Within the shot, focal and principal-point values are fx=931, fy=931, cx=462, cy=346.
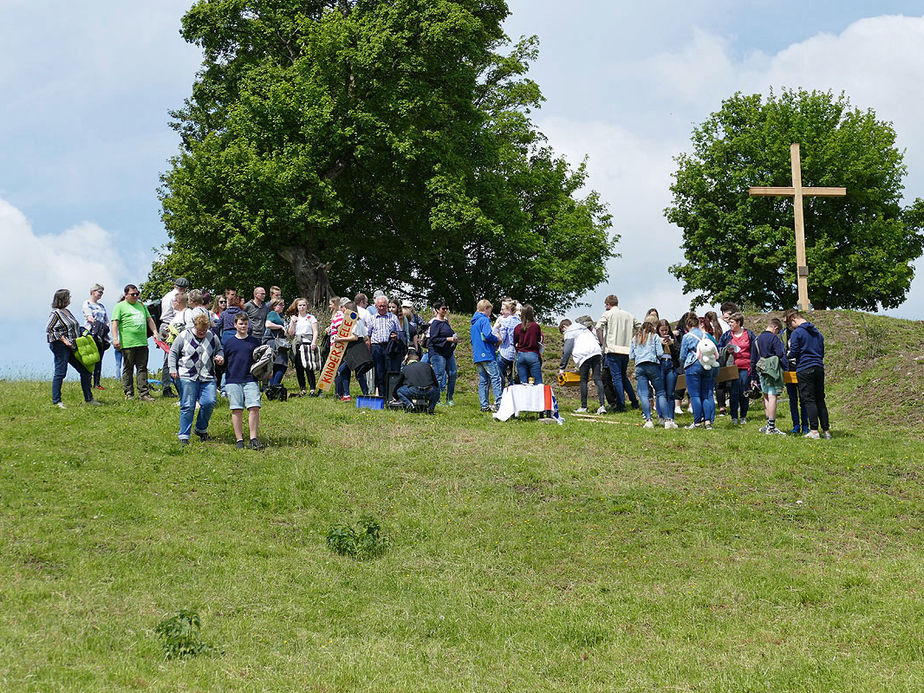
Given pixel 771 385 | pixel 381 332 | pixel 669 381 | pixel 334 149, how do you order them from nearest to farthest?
pixel 771 385
pixel 381 332
pixel 669 381
pixel 334 149

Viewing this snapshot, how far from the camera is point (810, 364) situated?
52.5 feet

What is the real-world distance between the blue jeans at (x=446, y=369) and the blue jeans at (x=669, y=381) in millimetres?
4572

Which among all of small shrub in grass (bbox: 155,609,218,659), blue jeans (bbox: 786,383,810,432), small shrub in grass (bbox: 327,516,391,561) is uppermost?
blue jeans (bbox: 786,383,810,432)

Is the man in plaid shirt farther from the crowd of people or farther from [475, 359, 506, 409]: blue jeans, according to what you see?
[475, 359, 506, 409]: blue jeans

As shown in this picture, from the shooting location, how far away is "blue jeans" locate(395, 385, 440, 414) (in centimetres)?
1794

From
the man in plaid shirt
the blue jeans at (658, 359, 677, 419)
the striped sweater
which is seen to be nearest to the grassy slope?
the blue jeans at (658, 359, 677, 419)

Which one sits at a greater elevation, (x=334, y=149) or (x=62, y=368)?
(x=334, y=149)

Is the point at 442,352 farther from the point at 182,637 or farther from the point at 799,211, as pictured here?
the point at 799,211

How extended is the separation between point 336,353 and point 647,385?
6382 millimetres

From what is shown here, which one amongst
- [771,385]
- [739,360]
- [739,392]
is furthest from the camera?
[739,360]

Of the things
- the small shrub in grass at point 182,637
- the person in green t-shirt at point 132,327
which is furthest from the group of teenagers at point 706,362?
the small shrub in grass at point 182,637

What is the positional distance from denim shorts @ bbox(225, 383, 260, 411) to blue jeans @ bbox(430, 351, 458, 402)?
5847 millimetres

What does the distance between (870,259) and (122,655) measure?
4010 cm

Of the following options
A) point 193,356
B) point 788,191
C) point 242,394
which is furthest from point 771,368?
point 788,191
